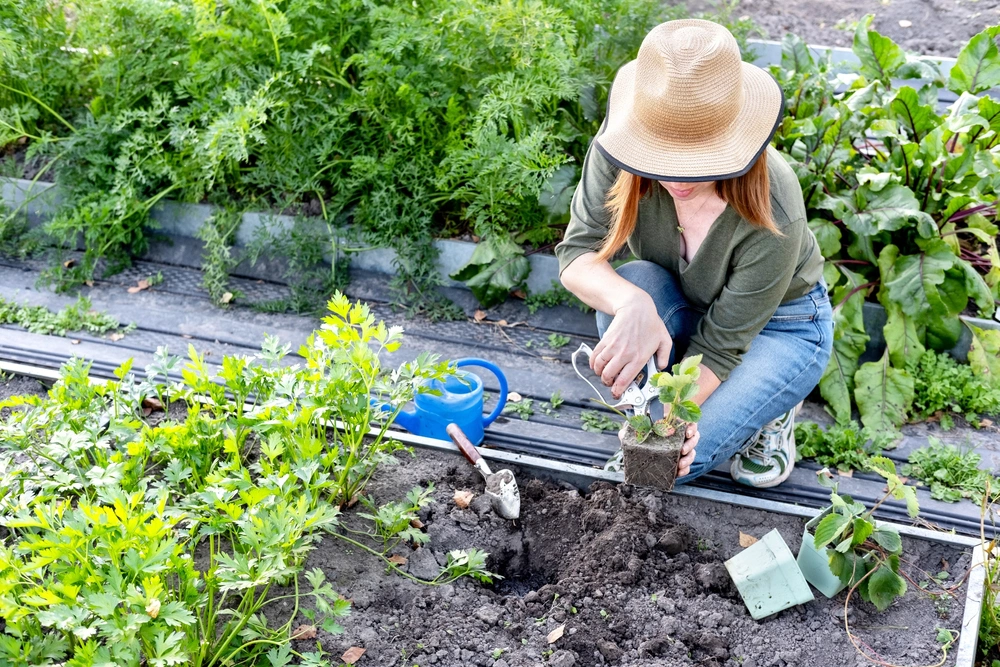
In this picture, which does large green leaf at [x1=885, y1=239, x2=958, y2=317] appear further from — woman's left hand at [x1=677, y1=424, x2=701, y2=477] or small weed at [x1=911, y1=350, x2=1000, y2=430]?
woman's left hand at [x1=677, y1=424, x2=701, y2=477]

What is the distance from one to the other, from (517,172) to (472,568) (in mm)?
1799

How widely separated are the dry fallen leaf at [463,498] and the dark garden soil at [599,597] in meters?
0.02

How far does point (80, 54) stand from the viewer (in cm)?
435

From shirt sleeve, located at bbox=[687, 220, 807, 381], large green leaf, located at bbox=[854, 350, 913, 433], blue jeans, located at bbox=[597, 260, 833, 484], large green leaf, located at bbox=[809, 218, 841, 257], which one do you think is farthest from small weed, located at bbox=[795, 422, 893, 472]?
large green leaf, located at bbox=[809, 218, 841, 257]

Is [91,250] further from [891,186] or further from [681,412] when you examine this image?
[891,186]

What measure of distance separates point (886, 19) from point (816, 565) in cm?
457

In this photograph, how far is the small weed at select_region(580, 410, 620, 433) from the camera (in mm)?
3268

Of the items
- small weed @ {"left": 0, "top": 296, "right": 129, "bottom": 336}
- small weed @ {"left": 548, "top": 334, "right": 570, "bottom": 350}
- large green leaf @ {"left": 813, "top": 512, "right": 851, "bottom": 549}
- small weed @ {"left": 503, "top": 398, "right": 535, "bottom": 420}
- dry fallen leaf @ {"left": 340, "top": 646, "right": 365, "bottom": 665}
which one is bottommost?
small weed @ {"left": 548, "top": 334, "right": 570, "bottom": 350}

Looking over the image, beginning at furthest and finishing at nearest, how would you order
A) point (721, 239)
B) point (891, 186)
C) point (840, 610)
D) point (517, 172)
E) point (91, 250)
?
point (91, 250)
point (517, 172)
point (891, 186)
point (721, 239)
point (840, 610)

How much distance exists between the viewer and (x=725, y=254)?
2525 mm

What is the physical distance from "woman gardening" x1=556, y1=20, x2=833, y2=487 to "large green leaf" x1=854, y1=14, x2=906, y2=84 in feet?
4.55

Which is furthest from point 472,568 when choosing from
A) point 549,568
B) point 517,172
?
point 517,172

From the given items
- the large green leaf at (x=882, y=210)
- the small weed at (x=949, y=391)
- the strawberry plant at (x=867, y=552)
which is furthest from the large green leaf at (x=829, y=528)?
the large green leaf at (x=882, y=210)

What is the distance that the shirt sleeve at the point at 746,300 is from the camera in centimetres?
244
